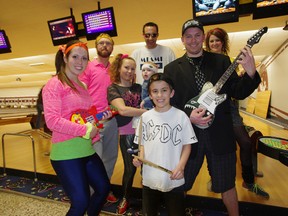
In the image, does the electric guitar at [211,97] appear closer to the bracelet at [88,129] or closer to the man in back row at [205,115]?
the man in back row at [205,115]

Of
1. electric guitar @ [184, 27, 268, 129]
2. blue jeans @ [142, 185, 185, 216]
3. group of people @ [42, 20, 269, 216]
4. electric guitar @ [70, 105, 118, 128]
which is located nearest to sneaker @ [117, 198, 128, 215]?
group of people @ [42, 20, 269, 216]

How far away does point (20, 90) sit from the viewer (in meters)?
24.3

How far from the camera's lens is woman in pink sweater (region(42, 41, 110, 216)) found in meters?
1.81

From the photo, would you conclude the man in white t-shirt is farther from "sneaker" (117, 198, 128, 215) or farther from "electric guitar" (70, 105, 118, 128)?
"sneaker" (117, 198, 128, 215)

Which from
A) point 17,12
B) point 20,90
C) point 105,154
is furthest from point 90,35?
point 20,90

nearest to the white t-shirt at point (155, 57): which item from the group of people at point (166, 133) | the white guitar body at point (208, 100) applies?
the group of people at point (166, 133)

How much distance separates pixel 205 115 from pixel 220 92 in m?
0.26

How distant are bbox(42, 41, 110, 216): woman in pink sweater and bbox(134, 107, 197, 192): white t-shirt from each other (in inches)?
18.8

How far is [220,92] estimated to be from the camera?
1946 millimetres

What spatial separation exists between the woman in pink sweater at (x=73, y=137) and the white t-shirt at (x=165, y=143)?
0.48 m

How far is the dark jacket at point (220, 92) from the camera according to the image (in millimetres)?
1909

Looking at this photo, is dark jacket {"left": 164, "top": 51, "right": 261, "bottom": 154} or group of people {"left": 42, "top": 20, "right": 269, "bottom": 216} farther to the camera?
dark jacket {"left": 164, "top": 51, "right": 261, "bottom": 154}

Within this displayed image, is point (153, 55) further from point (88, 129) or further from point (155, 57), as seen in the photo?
point (88, 129)

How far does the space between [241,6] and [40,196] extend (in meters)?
4.89
